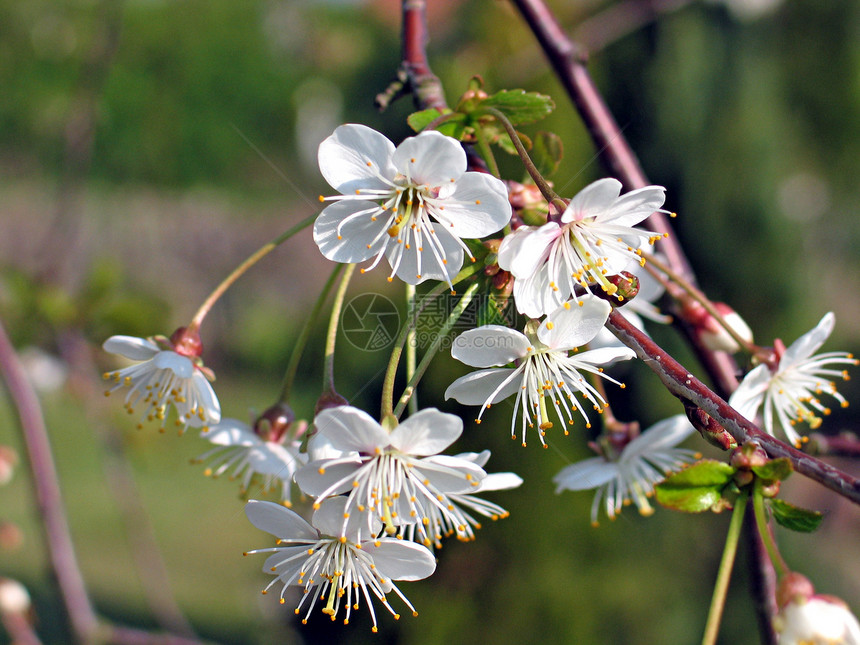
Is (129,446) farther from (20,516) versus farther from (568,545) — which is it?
(20,516)

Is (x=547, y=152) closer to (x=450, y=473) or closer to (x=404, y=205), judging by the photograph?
(x=404, y=205)

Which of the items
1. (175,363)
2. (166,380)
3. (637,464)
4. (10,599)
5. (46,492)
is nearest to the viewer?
(175,363)

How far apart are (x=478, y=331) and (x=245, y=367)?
10.2 meters

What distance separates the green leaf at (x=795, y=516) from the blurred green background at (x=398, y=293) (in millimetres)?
444

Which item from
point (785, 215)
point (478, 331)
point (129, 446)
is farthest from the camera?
point (785, 215)

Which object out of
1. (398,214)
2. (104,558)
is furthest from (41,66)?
(398,214)

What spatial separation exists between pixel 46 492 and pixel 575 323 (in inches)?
44.8

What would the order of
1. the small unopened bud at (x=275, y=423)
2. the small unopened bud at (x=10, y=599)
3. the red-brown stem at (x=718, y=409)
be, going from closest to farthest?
the red-brown stem at (x=718, y=409), the small unopened bud at (x=275, y=423), the small unopened bud at (x=10, y=599)

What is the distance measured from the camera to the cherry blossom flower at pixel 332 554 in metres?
0.69

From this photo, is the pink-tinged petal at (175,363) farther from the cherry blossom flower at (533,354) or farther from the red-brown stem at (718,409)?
the red-brown stem at (718,409)

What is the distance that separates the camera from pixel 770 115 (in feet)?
13.9

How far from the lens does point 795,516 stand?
66 centimetres

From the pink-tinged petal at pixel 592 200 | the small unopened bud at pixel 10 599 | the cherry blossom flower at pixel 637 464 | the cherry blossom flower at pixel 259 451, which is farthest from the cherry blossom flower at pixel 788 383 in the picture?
the small unopened bud at pixel 10 599

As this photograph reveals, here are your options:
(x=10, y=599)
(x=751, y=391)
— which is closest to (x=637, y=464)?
(x=751, y=391)
